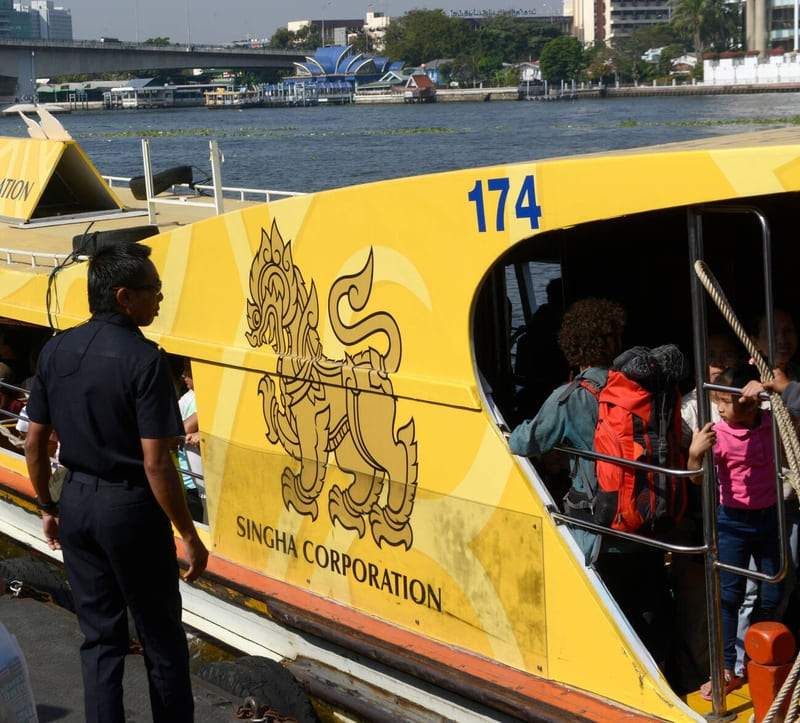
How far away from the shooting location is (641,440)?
13.4 feet

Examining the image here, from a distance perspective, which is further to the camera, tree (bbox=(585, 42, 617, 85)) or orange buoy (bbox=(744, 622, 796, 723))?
tree (bbox=(585, 42, 617, 85))

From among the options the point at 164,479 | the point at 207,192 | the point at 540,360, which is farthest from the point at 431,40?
the point at 164,479

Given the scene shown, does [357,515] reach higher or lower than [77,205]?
lower

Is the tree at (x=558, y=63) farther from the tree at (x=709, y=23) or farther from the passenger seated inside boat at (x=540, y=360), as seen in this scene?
the passenger seated inside boat at (x=540, y=360)

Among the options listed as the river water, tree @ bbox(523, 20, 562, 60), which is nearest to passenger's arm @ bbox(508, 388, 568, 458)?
the river water

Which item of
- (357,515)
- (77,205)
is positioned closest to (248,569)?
(357,515)

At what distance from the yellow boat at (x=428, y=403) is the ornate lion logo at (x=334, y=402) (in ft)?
0.04

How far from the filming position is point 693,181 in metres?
3.65

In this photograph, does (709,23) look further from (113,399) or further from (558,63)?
(113,399)

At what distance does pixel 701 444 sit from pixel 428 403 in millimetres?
1239

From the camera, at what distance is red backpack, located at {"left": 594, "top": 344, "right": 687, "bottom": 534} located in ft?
13.3

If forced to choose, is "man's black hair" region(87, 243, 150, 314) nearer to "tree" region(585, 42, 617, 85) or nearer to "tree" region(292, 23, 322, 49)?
"tree" region(585, 42, 617, 85)

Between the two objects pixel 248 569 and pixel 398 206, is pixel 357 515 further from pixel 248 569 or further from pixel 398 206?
pixel 398 206

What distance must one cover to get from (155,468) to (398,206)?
4.75 feet
